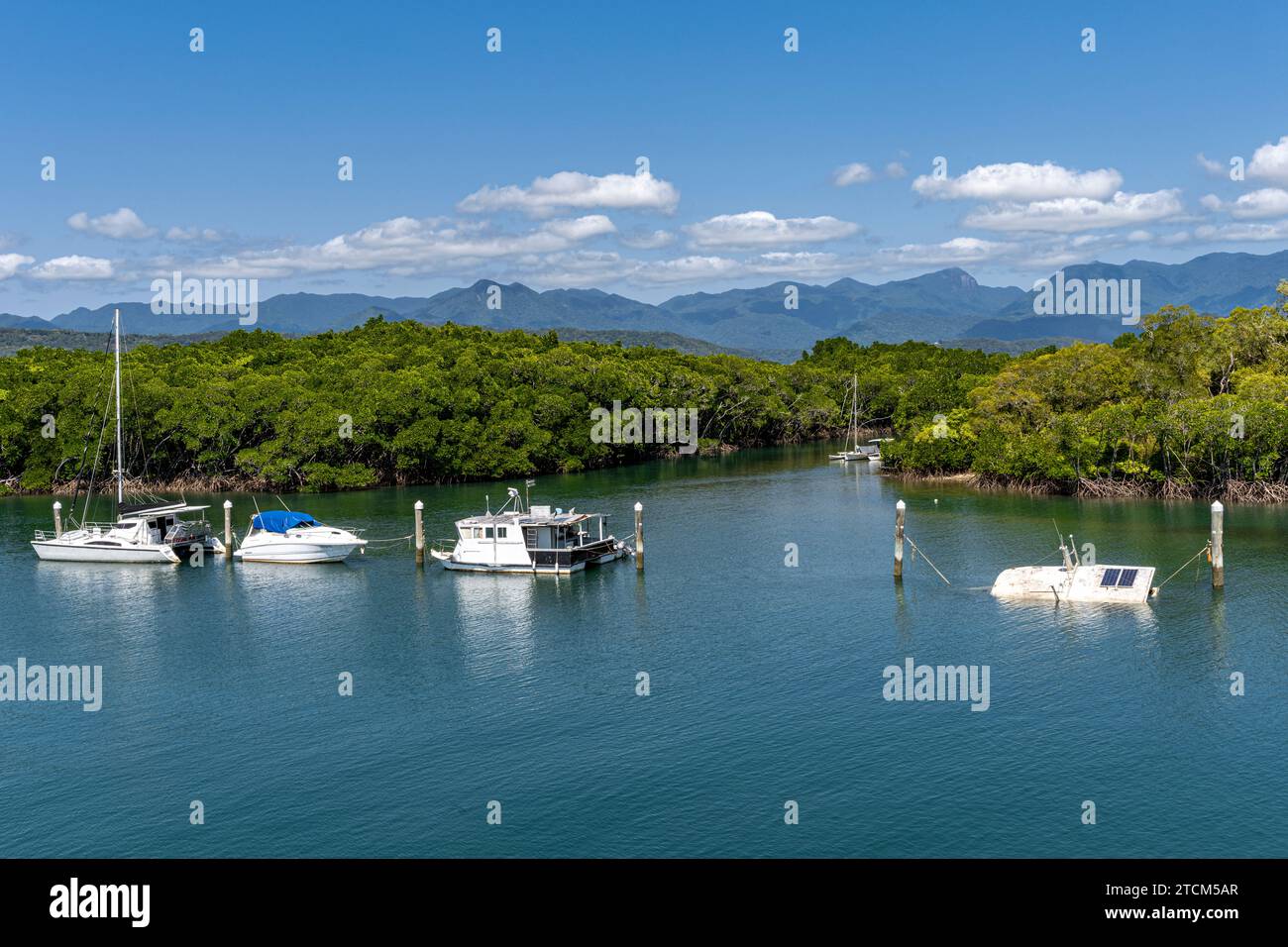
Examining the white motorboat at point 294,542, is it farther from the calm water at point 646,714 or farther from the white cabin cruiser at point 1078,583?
the white cabin cruiser at point 1078,583

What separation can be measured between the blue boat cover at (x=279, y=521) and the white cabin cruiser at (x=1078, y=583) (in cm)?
3526

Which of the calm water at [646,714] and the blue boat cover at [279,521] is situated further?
the blue boat cover at [279,521]

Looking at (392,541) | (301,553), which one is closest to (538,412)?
(392,541)

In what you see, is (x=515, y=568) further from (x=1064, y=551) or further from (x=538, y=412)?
(x=538, y=412)

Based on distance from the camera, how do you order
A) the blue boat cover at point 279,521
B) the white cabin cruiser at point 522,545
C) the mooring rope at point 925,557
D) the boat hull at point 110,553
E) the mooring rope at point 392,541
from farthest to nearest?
the mooring rope at point 392,541 < the boat hull at point 110,553 < the blue boat cover at point 279,521 < the white cabin cruiser at point 522,545 < the mooring rope at point 925,557

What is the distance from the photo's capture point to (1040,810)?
27109 millimetres

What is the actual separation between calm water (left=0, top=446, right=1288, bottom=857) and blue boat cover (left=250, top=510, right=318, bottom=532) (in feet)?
9.43

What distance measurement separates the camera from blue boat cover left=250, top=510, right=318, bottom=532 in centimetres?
5884

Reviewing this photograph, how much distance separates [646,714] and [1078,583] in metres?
21.8

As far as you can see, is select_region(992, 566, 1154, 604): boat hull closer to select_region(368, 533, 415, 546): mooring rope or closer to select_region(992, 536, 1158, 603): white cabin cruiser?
select_region(992, 536, 1158, 603): white cabin cruiser

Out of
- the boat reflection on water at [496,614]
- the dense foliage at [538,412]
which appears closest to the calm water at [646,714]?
the boat reflection on water at [496,614]

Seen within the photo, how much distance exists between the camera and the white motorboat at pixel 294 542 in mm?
57656

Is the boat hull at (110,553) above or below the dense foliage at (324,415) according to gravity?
below
